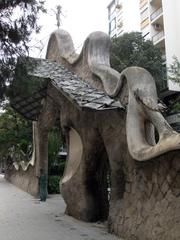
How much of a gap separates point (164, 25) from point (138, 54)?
8.76 m

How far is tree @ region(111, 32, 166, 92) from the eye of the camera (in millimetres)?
27219

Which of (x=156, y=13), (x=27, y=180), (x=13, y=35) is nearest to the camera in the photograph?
(x=13, y=35)

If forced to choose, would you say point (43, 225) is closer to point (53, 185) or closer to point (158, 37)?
point (53, 185)

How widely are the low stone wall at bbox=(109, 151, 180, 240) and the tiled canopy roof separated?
5.55 ft

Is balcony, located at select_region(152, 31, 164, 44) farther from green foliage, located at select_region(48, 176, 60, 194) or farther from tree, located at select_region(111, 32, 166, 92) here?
green foliage, located at select_region(48, 176, 60, 194)

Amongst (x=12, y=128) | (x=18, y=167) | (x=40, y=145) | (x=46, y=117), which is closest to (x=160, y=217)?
(x=46, y=117)

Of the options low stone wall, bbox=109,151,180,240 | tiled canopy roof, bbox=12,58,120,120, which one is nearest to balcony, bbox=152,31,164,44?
tiled canopy roof, bbox=12,58,120,120

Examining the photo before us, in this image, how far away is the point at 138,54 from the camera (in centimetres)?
2764

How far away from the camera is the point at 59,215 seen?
504 inches

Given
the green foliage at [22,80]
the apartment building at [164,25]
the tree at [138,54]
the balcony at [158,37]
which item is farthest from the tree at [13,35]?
the balcony at [158,37]

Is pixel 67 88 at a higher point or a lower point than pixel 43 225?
higher

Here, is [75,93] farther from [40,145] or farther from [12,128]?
[12,128]

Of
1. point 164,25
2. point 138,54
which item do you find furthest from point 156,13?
point 138,54

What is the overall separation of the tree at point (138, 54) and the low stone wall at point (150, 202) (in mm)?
18383
